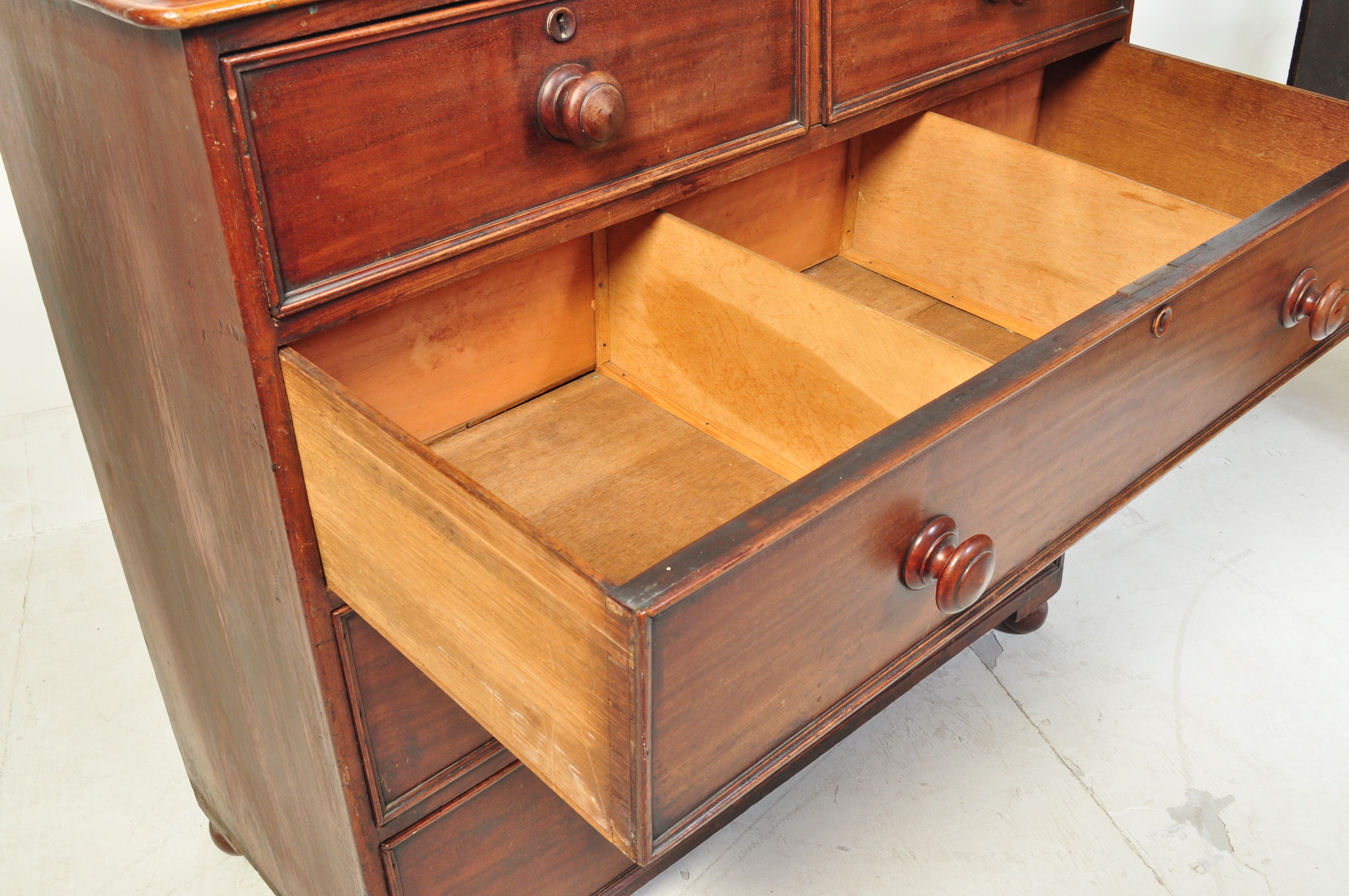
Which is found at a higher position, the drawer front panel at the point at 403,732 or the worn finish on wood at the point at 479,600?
the worn finish on wood at the point at 479,600

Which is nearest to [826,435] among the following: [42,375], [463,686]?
[463,686]

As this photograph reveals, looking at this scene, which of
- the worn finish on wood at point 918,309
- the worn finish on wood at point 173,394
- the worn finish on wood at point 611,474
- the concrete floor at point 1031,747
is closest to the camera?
the worn finish on wood at point 173,394

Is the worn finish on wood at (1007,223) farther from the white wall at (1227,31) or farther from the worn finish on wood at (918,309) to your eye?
the white wall at (1227,31)

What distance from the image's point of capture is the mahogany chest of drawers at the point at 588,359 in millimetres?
673

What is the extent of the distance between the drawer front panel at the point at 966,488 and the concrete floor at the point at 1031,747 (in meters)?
0.52

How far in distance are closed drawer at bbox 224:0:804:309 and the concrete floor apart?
764mm

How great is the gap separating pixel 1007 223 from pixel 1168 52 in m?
1.56

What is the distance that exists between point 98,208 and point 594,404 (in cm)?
42

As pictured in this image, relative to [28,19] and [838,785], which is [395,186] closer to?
[28,19]

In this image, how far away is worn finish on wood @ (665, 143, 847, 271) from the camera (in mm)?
1183

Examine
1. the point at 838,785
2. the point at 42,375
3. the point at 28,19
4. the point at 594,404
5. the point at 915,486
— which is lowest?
the point at 838,785

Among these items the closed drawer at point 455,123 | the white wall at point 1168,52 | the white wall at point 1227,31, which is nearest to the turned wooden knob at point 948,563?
the closed drawer at point 455,123

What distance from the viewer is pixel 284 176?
27.7 inches

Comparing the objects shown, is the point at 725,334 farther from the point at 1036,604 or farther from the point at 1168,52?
the point at 1168,52
